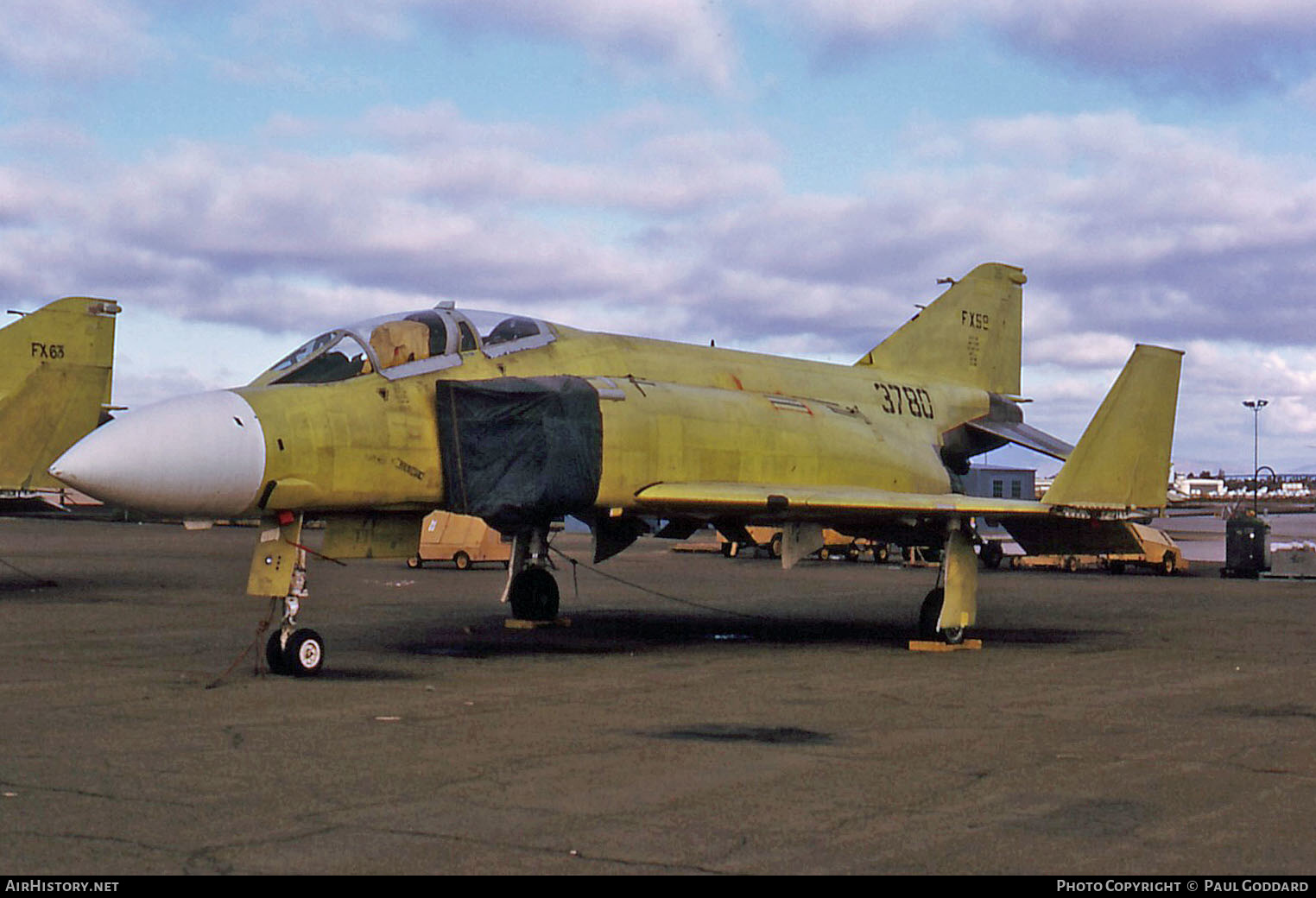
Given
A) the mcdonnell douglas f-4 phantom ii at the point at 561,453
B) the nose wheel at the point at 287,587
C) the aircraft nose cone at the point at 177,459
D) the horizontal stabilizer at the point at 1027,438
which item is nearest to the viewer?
the aircraft nose cone at the point at 177,459

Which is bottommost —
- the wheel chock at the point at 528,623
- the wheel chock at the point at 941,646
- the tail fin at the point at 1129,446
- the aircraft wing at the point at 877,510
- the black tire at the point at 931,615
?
the wheel chock at the point at 528,623

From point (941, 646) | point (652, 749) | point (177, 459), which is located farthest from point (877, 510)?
point (177, 459)

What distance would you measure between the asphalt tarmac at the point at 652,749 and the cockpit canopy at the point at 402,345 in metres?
2.81

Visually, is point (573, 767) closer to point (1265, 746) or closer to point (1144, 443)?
point (1265, 746)

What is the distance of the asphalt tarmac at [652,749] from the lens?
215 inches

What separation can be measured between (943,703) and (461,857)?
5773mm

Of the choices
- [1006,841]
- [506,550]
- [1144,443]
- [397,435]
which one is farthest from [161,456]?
[506,550]

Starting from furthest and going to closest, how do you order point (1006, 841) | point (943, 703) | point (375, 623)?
point (375, 623) → point (943, 703) → point (1006, 841)

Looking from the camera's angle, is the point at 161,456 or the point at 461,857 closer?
the point at 461,857

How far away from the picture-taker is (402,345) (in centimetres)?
1305

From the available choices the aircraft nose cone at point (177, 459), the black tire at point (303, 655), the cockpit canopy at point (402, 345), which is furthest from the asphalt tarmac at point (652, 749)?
the cockpit canopy at point (402, 345)

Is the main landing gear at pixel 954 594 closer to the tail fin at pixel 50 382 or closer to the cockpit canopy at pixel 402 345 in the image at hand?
the cockpit canopy at pixel 402 345

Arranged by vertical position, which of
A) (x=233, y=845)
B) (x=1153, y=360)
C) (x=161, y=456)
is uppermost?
(x=1153, y=360)

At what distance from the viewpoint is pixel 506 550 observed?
116ft
